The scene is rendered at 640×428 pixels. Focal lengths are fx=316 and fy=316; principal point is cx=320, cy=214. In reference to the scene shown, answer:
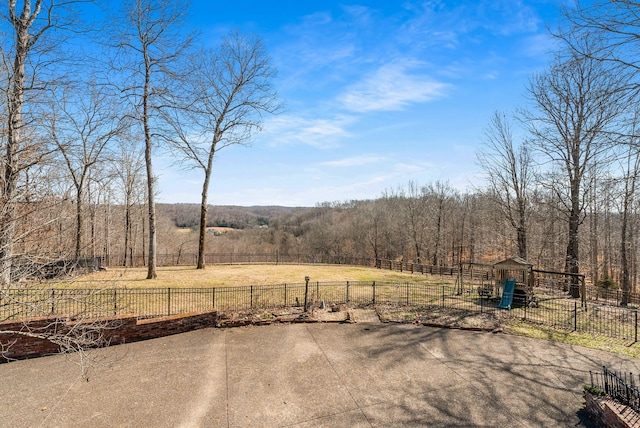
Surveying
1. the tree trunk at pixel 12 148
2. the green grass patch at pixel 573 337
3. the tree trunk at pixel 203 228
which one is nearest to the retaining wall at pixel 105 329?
the tree trunk at pixel 12 148

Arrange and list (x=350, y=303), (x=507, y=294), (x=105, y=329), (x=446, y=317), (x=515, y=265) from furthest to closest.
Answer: (x=515, y=265) → (x=507, y=294) → (x=350, y=303) → (x=446, y=317) → (x=105, y=329)

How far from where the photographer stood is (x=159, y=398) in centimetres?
697

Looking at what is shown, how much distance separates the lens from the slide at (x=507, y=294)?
15297 mm

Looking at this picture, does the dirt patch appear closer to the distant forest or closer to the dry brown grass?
the dry brown grass

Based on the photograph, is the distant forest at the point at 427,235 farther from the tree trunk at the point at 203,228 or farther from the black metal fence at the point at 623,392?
the black metal fence at the point at 623,392

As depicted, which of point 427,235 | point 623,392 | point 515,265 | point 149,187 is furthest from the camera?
point 427,235

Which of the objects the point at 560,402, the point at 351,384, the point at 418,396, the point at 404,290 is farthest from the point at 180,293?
the point at 560,402

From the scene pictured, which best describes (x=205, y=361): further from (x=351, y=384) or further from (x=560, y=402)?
(x=560, y=402)

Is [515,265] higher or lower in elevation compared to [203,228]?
lower

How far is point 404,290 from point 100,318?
1445cm

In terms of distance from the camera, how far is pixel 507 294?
15.5m

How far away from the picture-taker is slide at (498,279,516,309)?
1530 centimetres

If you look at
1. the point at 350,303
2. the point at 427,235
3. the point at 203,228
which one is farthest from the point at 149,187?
the point at 427,235

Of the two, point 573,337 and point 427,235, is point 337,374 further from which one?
point 427,235
